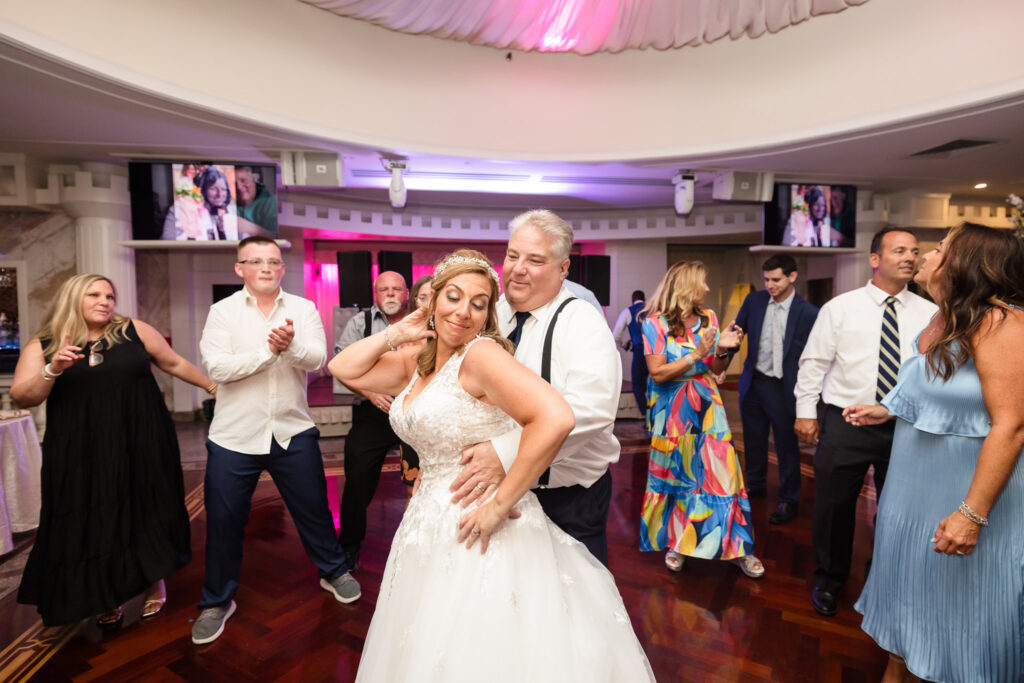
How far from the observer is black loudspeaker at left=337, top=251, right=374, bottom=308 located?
3.92 metres

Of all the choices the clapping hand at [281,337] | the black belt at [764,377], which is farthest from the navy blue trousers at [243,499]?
the black belt at [764,377]

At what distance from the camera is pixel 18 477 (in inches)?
130

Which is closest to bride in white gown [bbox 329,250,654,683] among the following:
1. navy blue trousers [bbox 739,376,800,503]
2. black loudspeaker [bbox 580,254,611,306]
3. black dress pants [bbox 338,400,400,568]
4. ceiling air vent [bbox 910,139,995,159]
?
black dress pants [bbox 338,400,400,568]

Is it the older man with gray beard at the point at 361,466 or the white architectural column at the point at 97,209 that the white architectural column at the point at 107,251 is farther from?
the older man with gray beard at the point at 361,466

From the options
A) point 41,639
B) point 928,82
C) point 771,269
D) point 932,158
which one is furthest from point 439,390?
point 932,158

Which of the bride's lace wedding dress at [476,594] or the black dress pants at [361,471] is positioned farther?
the black dress pants at [361,471]

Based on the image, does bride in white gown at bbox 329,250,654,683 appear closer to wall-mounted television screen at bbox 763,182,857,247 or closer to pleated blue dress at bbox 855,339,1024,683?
pleated blue dress at bbox 855,339,1024,683

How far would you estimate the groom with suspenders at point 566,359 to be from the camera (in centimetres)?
154

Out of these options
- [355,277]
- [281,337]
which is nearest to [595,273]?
[355,277]

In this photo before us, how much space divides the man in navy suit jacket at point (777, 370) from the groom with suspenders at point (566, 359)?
8.11ft

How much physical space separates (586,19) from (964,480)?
9.41 ft

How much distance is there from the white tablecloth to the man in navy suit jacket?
473cm

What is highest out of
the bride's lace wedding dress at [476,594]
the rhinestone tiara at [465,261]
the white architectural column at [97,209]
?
the white architectural column at [97,209]

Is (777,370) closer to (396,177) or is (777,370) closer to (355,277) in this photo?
(355,277)
